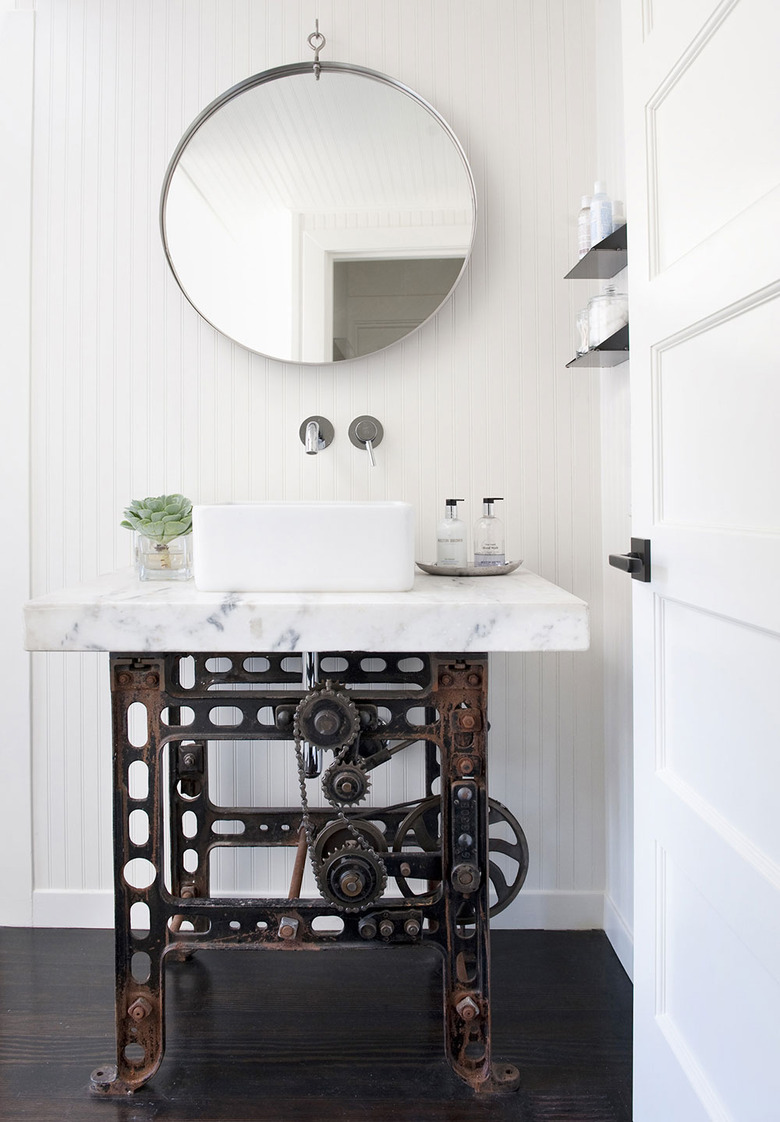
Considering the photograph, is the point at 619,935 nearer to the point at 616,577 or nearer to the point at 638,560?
the point at 616,577

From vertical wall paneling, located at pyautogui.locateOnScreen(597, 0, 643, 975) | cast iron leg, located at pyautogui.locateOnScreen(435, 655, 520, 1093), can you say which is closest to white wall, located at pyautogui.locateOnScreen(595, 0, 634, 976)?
vertical wall paneling, located at pyautogui.locateOnScreen(597, 0, 643, 975)

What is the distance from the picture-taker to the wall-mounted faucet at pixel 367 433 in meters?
1.83

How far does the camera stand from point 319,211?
1806mm

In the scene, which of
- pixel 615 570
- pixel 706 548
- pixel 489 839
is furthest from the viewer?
pixel 615 570

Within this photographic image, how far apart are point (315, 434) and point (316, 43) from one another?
0.94m

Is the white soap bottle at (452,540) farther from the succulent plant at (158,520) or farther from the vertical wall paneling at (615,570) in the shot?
the succulent plant at (158,520)

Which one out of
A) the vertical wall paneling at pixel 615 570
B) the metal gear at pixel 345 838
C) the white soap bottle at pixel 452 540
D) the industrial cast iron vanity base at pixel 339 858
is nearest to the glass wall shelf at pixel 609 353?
the vertical wall paneling at pixel 615 570

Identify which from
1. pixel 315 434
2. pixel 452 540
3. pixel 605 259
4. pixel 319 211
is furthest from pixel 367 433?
pixel 605 259

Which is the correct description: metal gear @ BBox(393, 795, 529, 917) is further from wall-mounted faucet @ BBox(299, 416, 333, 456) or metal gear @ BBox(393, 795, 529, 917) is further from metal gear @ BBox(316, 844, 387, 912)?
wall-mounted faucet @ BBox(299, 416, 333, 456)

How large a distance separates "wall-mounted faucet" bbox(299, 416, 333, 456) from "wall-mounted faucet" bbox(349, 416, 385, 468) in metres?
0.06

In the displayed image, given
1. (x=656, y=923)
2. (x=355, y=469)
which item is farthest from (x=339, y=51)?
(x=656, y=923)

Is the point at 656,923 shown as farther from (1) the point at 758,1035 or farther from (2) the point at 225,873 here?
(2) the point at 225,873

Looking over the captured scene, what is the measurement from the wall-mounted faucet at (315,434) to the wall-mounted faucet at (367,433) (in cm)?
6

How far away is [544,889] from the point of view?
1.88 meters
